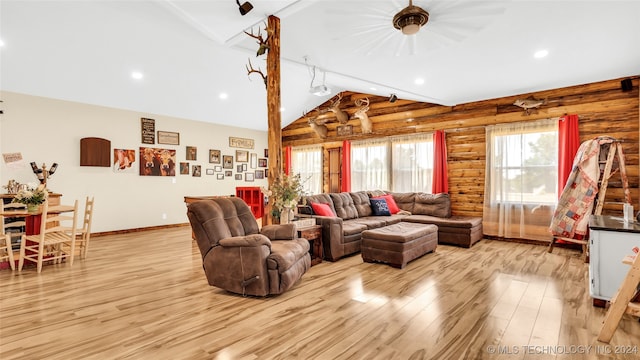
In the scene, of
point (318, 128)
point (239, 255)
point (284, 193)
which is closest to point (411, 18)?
point (284, 193)

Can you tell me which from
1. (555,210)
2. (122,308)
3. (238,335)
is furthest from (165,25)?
(555,210)

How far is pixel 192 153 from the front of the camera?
8.04 meters

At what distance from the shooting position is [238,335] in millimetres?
2336

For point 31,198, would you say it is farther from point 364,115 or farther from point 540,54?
point 540,54

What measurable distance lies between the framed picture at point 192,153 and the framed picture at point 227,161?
829 mm

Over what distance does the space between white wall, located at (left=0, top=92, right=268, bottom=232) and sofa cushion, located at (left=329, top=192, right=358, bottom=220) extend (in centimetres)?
442

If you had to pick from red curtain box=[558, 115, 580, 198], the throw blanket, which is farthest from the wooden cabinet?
red curtain box=[558, 115, 580, 198]

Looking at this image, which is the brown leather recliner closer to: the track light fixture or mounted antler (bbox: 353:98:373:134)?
the track light fixture

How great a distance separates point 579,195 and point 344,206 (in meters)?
3.73

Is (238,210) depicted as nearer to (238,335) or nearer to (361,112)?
(238,335)

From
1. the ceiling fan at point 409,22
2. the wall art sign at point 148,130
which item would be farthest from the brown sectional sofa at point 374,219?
the wall art sign at point 148,130

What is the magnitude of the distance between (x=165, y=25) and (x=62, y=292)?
3.76 meters

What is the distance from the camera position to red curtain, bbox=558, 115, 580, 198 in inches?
204

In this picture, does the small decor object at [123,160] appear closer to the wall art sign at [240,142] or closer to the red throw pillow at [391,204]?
the wall art sign at [240,142]
